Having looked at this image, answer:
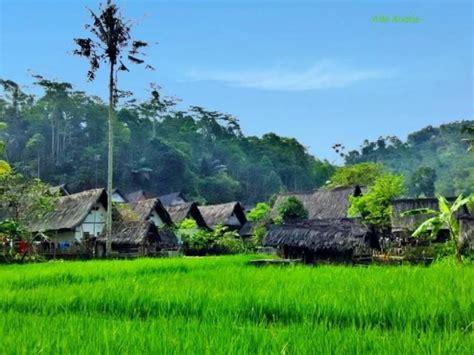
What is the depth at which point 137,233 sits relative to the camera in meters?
25.0

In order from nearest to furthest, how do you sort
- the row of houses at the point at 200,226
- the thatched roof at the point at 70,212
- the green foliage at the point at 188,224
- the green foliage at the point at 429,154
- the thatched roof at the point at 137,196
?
the row of houses at the point at 200,226 → the thatched roof at the point at 70,212 → the green foliage at the point at 188,224 → the thatched roof at the point at 137,196 → the green foliage at the point at 429,154

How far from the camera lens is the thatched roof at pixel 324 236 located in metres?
18.8

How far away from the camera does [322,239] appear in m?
19.2

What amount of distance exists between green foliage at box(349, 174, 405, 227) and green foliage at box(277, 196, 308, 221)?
12.0ft

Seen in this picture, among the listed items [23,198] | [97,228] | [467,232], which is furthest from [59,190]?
[467,232]

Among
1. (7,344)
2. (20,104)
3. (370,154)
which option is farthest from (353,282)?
(370,154)

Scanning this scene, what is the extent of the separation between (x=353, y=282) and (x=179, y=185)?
5391cm

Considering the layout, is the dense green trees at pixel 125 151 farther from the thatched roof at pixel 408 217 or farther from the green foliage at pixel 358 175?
the thatched roof at pixel 408 217

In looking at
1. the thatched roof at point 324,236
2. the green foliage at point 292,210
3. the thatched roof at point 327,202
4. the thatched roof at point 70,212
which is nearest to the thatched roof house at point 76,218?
the thatched roof at point 70,212

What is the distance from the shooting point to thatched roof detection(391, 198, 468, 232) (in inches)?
1186

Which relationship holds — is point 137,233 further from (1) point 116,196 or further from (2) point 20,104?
(2) point 20,104

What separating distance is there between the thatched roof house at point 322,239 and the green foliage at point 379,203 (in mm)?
10855

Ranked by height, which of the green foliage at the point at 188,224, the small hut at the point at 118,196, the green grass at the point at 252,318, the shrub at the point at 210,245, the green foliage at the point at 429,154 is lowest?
the shrub at the point at 210,245

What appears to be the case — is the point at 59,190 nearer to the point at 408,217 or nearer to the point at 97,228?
the point at 97,228
